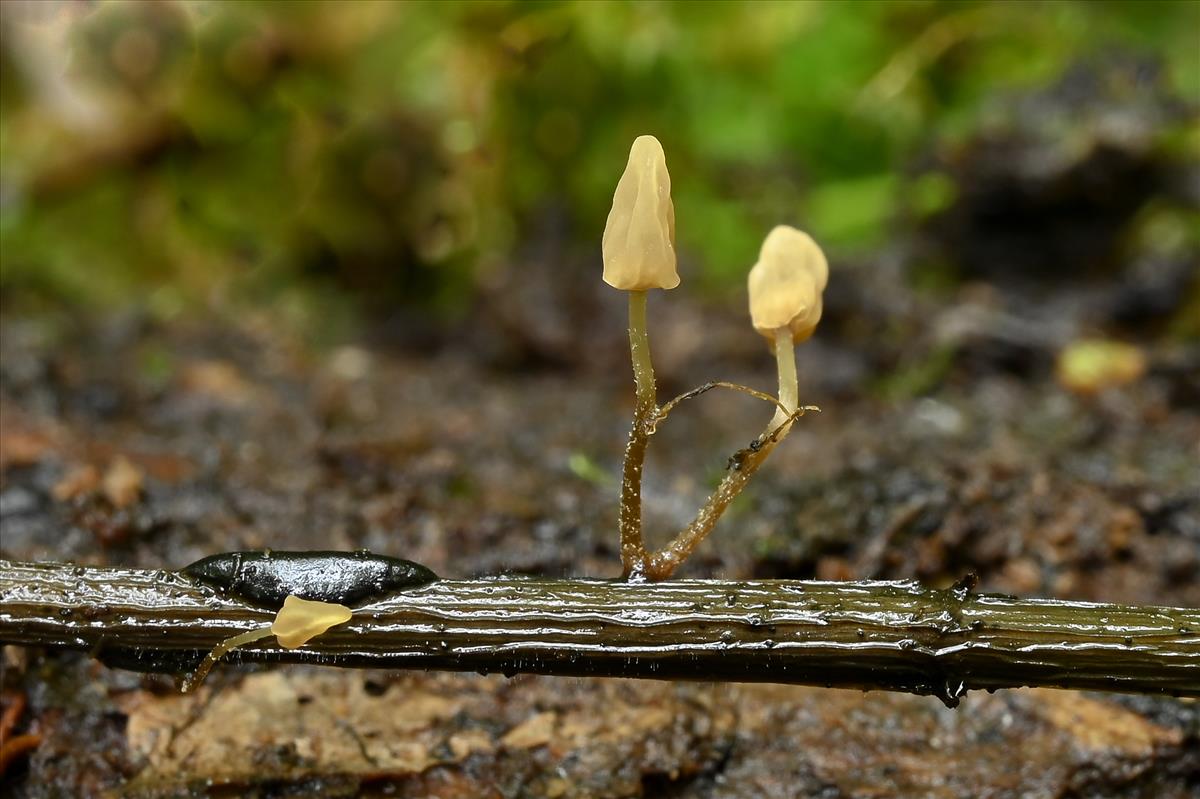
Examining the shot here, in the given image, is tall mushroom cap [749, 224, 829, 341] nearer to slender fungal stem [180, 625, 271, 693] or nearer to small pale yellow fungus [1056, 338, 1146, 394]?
slender fungal stem [180, 625, 271, 693]

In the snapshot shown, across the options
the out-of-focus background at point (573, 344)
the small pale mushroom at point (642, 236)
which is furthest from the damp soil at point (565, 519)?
the small pale mushroom at point (642, 236)

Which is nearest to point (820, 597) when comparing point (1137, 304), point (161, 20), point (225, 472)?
point (225, 472)

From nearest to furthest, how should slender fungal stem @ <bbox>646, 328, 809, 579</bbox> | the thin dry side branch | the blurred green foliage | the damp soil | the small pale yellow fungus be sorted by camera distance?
the thin dry side branch, slender fungal stem @ <bbox>646, 328, 809, 579</bbox>, the damp soil, the small pale yellow fungus, the blurred green foliage

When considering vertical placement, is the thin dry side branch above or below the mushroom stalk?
below

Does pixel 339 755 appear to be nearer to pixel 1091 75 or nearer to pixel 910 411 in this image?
pixel 910 411

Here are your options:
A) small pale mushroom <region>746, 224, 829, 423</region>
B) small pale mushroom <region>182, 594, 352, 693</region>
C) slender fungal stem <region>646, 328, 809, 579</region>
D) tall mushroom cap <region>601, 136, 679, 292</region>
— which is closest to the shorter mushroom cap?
small pale mushroom <region>182, 594, 352, 693</region>

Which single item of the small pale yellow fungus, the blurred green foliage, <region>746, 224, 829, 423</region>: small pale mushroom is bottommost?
<region>746, 224, 829, 423</region>: small pale mushroom
